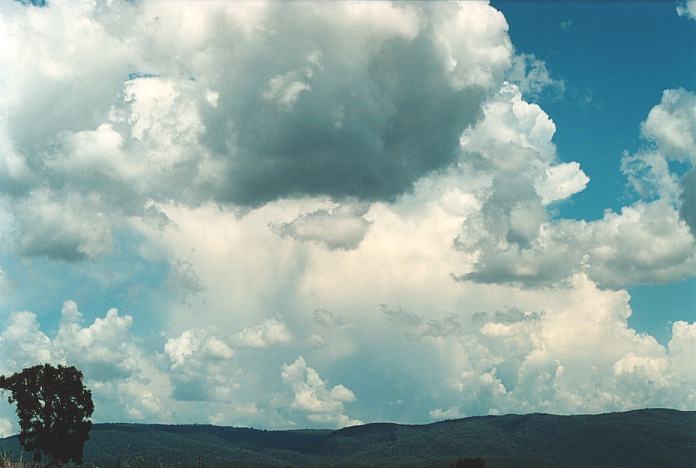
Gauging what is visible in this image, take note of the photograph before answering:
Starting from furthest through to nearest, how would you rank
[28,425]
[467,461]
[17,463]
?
1. [28,425]
2. [467,461]
3. [17,463]

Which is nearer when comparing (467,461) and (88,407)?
(467,461)

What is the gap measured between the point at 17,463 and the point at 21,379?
79468 mm

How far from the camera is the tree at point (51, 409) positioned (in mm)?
91438

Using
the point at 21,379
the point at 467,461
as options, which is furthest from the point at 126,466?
the point at 21,379

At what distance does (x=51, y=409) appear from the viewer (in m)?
92.8

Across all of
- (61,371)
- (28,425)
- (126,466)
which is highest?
(61,371)

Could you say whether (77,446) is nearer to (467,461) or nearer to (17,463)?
(467,461)

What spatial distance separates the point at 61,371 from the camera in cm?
9475

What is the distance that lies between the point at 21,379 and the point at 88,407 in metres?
8.89

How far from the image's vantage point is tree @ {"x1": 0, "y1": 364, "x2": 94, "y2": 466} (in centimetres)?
9144

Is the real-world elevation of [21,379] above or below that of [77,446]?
above

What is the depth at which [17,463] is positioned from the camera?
63.7ft

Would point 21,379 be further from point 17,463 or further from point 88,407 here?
point 17,463

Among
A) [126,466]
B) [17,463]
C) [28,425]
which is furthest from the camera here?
[28,425]
